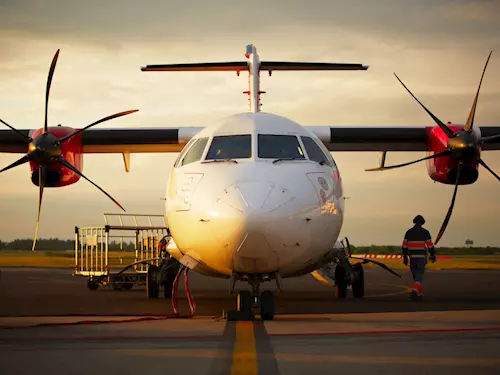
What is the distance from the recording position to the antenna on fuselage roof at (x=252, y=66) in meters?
19.0

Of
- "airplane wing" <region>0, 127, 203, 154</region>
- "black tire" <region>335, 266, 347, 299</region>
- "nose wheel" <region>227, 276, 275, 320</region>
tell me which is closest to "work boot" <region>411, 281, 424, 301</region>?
"black tire" <region>335, 266, 347, 299</region>

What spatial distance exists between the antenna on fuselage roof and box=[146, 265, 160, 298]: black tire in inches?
195

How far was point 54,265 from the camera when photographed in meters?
43.8

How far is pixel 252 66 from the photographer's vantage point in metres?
19.2

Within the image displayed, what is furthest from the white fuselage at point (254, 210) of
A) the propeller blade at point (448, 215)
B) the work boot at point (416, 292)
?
the work boot at point (416, 292)

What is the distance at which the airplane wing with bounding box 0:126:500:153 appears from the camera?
18.4 metres

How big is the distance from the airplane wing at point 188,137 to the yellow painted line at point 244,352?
373 inches

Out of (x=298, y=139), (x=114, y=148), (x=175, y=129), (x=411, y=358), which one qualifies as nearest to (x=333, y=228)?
(x=298, y=139)

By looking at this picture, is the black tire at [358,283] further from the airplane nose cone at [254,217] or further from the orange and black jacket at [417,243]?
the airplane nose cone at [254,217]

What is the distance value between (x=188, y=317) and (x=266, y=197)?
2.54 meters

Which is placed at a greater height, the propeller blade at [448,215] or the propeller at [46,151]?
the propeller at [46,151]

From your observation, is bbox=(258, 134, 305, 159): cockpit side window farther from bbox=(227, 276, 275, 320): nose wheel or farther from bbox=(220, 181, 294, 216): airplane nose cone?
bbox=(227, 276, 275, 320): nose wheel

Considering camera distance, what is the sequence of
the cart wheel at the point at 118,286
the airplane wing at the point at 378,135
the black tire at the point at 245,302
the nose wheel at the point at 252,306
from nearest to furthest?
the nose wheel at the point at 252,306 < the black tire at the point at 245,302 < the airplane wing at the point at 378,135 < the cart wheel at the point at 118,286

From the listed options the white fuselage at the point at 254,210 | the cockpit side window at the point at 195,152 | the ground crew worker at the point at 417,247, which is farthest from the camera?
the ground crew worker at the point at 417,247
